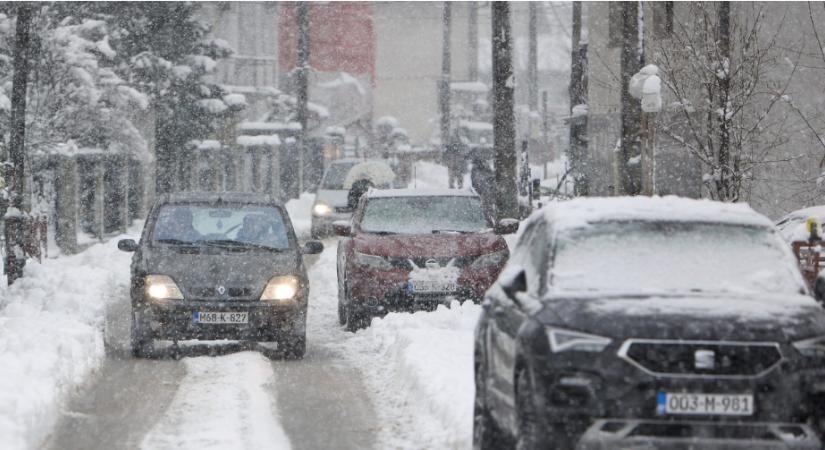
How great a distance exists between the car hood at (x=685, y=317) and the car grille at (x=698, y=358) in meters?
0.04

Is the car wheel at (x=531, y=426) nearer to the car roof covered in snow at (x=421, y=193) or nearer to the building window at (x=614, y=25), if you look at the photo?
the car roof covered in snow at (x=421, y=193)

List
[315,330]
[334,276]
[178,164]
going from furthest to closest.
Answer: [178,164]
[334,276]
[315,330]

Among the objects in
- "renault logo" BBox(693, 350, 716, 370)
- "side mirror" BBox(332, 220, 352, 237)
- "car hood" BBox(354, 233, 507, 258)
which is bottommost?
"renault logo" BBox(693, 350, 716, 370)

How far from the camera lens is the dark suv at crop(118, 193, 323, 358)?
12.9m

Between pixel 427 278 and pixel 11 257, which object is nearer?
pixel 427 278

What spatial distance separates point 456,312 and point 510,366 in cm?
769

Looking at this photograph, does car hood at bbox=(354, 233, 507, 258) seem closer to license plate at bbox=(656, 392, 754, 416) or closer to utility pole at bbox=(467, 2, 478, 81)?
license plate at bbox=(656, 392, 754, 416)

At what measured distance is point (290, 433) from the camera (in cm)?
927

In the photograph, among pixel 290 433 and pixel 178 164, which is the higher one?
pixel 178 164

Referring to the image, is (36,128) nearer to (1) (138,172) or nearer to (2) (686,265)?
(1) (138,172)

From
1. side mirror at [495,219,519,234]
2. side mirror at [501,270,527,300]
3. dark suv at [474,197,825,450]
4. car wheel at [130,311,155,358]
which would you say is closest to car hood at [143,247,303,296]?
car wheel at [130,311,155,358]

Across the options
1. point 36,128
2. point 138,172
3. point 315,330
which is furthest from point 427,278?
point 138,172

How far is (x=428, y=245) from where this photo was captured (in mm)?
15258

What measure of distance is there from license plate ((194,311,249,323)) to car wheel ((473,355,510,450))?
209 inches
